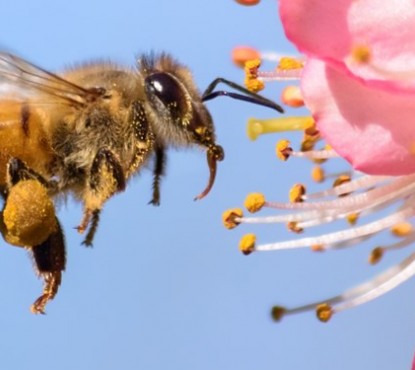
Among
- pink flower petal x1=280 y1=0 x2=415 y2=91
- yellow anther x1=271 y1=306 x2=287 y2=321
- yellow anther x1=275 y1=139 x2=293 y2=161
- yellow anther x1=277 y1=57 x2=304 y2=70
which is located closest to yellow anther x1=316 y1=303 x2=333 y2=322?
yellow anther x1=271 y1=306 x2=287 y2=321

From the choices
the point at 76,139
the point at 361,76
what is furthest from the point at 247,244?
the point at 361,76

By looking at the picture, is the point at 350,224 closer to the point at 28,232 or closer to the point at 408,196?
the point at 408,196

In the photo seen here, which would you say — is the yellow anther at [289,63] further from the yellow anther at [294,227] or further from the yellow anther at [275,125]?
the yellow anther at [294,227]

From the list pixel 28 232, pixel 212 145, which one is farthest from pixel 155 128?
pixel 28 232

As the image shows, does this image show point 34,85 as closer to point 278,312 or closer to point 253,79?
point 253,79

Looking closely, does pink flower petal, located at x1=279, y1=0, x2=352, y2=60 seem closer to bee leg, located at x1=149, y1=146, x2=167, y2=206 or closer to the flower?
the flower

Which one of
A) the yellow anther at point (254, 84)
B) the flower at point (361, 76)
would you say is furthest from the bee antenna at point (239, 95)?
the flower at point (361, 76)
